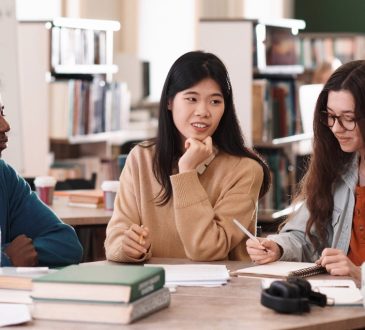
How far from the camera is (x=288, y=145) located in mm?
6949

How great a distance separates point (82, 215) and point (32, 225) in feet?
3.39

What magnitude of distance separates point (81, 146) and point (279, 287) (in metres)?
5.03

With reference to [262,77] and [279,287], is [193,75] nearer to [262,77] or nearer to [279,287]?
[279,287]

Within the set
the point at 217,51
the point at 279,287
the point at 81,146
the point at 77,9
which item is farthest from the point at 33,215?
the point at 77,9

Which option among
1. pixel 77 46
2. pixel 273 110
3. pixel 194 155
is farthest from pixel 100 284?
pixel 273 110

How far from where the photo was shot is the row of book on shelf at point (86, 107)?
6.18 meters

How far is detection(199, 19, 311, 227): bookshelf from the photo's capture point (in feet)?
20.2

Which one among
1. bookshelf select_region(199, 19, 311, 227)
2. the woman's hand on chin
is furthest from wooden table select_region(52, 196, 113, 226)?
bookshelf select_region(199, 19, 311, 227)

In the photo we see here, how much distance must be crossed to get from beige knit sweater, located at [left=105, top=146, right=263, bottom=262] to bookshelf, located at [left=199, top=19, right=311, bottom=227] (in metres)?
2.47

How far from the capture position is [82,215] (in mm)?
4008

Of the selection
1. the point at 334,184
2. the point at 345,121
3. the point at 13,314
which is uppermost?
the point at 345,121

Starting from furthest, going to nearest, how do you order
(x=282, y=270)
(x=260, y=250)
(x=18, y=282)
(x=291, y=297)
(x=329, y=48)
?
(x=329, y=48) < (x=260, y=250) < (x=282, y=270) < (x=18, y=282) < (x=291, y=297)

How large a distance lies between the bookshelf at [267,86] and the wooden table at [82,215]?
1496 millimetres

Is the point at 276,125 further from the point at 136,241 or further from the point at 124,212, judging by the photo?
the point at 136,241
